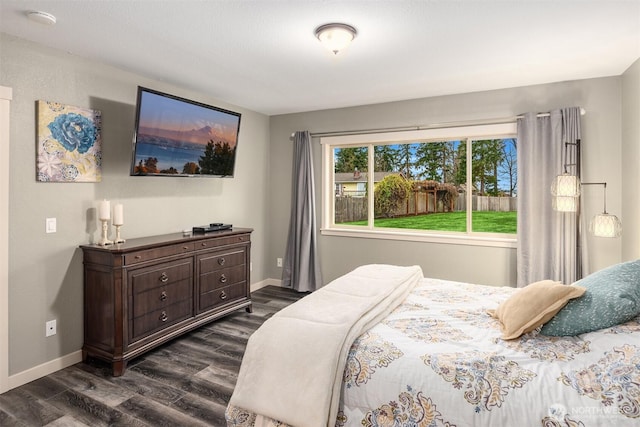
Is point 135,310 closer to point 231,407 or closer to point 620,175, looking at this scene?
point 231,407

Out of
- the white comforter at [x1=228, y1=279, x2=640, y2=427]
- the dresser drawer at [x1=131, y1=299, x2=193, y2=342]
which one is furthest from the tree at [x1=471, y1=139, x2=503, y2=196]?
the dresser drawer at [x1=131, y1=299, x2=193, y2=342]

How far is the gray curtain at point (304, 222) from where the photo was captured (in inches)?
192

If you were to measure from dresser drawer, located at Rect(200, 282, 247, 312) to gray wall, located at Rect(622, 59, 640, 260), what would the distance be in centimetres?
376

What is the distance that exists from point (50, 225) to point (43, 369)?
110 centimetres

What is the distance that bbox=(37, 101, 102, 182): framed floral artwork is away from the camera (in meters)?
2.71

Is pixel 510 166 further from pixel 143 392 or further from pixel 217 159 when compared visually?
pixel 143 392

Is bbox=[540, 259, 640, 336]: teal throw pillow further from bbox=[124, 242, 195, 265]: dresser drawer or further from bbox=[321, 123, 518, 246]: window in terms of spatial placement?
bbox=[124, 242, 195, 265]: dresser drawer

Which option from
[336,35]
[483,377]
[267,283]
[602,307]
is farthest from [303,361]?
[267,283]

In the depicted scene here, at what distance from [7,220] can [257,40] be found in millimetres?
2202

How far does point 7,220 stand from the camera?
2.53 m

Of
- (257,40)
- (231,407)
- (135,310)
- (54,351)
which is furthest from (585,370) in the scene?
(54,351)

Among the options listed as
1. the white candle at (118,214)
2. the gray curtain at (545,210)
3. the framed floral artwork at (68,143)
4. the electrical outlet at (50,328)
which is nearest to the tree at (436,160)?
the gray curtain at (545,210)

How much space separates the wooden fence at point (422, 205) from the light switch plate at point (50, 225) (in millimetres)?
3246

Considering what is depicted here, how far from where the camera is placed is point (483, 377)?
1465mm
